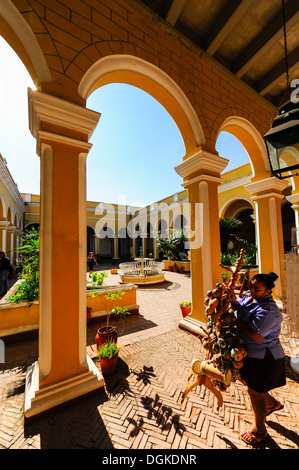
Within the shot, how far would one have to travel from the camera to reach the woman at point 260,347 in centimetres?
169

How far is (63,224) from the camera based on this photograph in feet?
7.87

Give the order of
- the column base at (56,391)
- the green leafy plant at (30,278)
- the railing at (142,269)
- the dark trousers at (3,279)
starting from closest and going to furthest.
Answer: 1. the column base at (56,391)
2. the green leafy plant at (30,278)
3. the dark trousers at (3,279)
4. the railing at (142,269)

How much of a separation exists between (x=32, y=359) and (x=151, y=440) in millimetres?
2679

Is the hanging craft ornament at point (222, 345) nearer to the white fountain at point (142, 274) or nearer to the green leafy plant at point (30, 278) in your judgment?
the green leafy plant at point (30, 278)

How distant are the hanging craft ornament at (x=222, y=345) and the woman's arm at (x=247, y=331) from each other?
5 centimetres

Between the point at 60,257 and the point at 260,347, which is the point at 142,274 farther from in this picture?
the point at 260,347

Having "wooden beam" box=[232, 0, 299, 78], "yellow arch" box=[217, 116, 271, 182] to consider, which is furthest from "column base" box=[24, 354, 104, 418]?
"wooden beam" box=[232, 0, 299, 78]

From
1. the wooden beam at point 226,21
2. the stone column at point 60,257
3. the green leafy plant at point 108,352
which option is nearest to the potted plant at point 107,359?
the green leafy plant at point 108,352

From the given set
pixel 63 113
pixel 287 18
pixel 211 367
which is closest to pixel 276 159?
pixel 211 367

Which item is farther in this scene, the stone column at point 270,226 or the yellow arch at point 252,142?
the stone column at point 270,226

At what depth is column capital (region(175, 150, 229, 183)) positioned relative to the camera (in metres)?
3.84

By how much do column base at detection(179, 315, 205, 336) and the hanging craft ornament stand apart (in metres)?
1.93

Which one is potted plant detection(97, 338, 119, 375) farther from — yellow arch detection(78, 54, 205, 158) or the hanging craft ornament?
yellow arch detection(78, 54, 205, 158)
